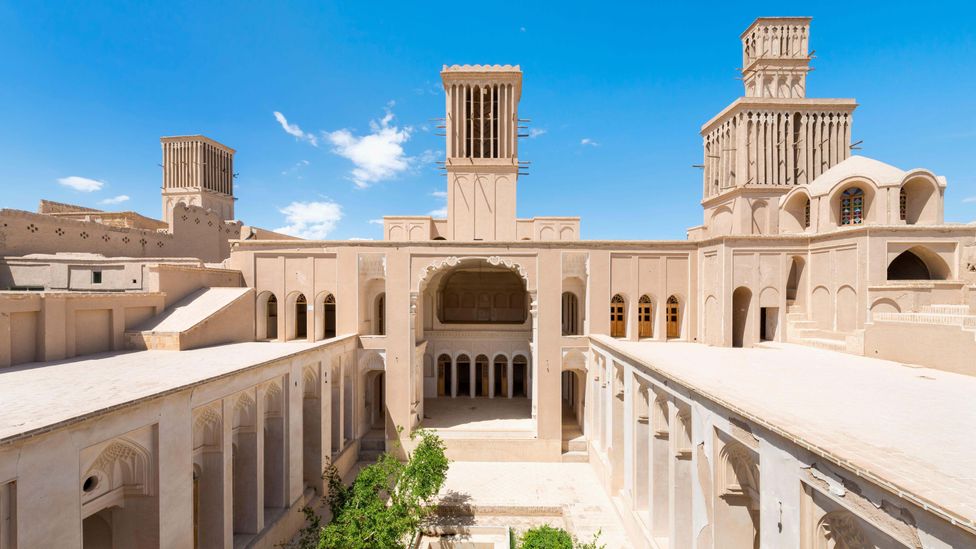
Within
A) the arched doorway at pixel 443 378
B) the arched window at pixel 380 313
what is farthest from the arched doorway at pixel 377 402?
the arched doorway at pixel 443 378

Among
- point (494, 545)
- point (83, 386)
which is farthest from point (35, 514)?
point (494, 545)

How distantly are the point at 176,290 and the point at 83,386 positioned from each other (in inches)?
304

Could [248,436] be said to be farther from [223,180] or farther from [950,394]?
[223,180]

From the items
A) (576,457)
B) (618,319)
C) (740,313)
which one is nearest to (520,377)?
(576,457)

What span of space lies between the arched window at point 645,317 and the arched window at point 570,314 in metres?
3.19

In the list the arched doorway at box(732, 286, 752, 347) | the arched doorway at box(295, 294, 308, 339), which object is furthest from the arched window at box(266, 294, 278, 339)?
the arched doorway at box(732, 286, 752, 347)

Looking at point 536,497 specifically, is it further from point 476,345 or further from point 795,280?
point 795,280

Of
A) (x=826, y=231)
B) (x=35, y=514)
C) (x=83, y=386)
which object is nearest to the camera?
(x=35, y=514)

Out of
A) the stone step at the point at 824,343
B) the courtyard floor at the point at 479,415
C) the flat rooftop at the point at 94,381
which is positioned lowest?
the courtyard floor at the point at 479,415

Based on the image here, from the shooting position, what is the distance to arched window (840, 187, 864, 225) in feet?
52.5

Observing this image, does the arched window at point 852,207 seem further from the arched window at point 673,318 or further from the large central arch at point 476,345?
the large central arch at point 476,345

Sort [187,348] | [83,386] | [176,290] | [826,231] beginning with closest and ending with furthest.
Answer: [83,386], [187,348], [176,290], [826,231]

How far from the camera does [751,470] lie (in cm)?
750

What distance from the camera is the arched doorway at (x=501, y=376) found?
68.9 feet
